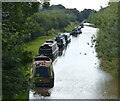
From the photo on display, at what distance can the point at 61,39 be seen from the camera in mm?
50781

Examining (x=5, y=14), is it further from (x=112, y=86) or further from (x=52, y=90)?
(x=112, y=86)

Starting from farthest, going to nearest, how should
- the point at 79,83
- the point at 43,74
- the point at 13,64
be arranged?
the point at 79,83
the point at 43,74
the point at 13,64

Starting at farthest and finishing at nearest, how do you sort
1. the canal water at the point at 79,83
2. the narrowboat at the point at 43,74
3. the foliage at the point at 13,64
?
the narrowboat at the point at 43,74
the canal water at the point at 79,83
the foliage at the point at 13,64

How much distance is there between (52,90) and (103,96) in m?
3.80

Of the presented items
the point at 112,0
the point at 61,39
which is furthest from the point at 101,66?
the point at 61,39

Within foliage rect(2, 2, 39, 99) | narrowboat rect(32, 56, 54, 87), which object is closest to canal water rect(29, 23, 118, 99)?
narrowboat rect(32, 56, 54, 87)

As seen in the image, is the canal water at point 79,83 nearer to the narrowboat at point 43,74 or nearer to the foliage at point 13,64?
the narrowboat at point 43,74

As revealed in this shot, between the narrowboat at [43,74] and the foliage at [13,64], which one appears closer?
the foliage at [13,64]

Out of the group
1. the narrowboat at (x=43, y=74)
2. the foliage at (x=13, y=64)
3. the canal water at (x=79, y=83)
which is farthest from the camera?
the narrowboat at (x=43, y=74)

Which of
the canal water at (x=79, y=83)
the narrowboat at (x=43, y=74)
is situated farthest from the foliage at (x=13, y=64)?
the narrowboat at (x=43, y=74)

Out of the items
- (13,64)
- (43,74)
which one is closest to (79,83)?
(43,74)

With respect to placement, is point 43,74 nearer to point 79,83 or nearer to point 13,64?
point 79,83

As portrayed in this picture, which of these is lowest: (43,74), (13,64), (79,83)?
(79,83)

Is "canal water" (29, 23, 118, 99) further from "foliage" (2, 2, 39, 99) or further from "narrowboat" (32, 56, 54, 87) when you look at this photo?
"foliage" (2, 2, 39, 99)
